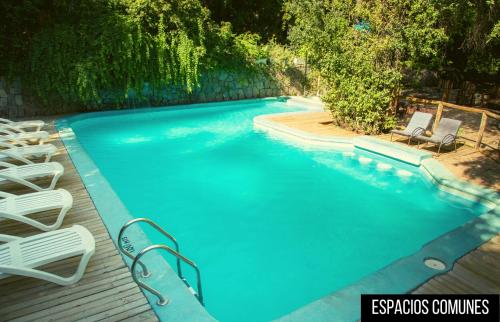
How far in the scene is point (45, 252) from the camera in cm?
338

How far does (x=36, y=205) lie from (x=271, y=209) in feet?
13.1

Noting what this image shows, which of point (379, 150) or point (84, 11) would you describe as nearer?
point (379, 150)

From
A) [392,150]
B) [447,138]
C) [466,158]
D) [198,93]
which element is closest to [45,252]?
[392,150]

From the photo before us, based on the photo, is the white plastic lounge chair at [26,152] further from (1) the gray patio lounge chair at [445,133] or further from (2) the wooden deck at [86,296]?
(1) the gray patio lounge chair at [445,133]

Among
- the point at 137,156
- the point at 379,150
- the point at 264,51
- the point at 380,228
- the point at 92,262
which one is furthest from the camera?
the point at 264,51

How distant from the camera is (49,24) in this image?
12.0 m

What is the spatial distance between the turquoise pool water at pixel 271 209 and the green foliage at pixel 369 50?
5.53 feet

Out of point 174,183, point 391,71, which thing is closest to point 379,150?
point 391,71

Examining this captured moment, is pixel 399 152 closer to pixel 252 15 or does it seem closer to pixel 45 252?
pixel 45 252

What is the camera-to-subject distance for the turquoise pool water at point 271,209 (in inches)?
186

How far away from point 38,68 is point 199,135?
577cm

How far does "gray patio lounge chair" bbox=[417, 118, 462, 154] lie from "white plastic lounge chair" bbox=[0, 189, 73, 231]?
7.98 metres

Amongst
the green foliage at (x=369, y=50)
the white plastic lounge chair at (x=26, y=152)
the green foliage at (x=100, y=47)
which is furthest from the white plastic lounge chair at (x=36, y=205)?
the green foliage at (x=369, y=50)

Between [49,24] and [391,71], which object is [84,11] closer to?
[49,24]
